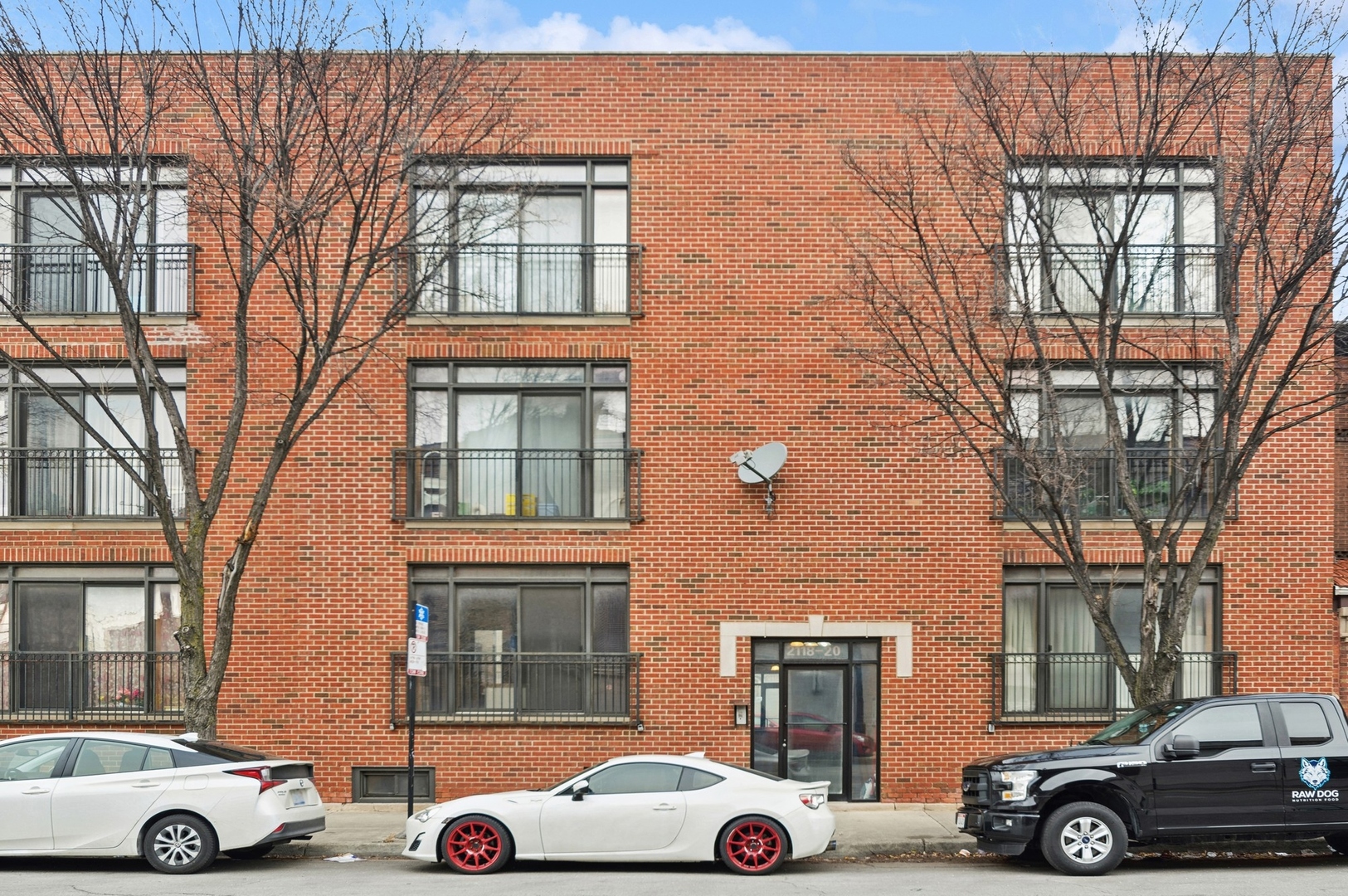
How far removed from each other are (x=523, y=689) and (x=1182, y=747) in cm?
837

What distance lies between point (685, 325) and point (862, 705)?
540cm

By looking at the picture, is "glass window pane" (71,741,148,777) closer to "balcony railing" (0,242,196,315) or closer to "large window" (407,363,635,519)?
"large window" (407,363,635,519)

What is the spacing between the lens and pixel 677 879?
1237 centimetres

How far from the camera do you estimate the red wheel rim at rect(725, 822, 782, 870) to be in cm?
1275

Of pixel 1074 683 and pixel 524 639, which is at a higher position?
pixel 524 639

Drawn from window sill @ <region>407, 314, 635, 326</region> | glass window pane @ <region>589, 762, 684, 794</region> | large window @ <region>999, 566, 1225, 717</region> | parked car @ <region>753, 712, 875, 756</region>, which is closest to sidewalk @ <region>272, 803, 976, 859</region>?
parked car @ <region>753, 712, 875, 756</region>

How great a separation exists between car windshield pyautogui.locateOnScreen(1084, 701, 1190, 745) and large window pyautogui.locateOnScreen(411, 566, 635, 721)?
20.9ft

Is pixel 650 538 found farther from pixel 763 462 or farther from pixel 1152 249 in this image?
pixel 1152 249

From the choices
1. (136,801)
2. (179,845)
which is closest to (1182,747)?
(179,845)

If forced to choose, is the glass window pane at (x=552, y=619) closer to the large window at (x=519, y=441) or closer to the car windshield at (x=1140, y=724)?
the large window at (x=519, y=441)

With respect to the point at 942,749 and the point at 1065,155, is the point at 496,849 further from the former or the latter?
the point at 1065,155

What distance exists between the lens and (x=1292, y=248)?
15.2 m

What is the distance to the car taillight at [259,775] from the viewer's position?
12906 mm

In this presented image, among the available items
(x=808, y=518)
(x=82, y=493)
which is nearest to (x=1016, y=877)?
(x=808, y=518)
